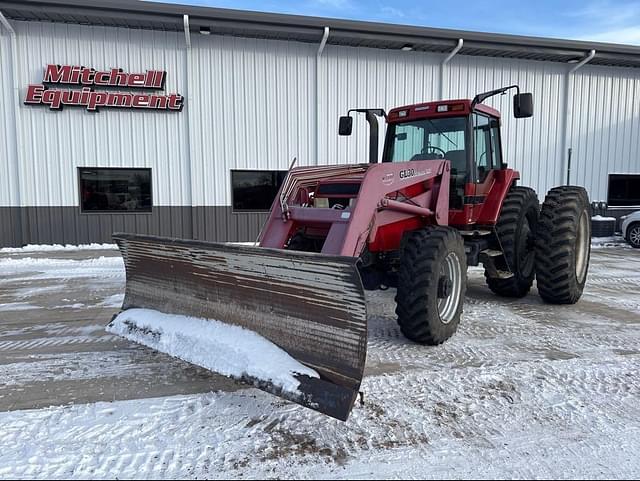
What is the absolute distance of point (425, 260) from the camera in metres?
3.88

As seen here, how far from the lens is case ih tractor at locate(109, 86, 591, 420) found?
111 inches

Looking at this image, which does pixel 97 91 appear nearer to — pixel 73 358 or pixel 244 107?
pixel 244 107

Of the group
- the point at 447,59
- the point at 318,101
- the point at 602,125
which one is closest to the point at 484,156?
the point at 318,101

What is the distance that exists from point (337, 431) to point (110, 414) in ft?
4.89

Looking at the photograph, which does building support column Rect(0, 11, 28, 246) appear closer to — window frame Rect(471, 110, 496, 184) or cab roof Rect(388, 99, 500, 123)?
cab roof Rect(388, 99, 500, 123)

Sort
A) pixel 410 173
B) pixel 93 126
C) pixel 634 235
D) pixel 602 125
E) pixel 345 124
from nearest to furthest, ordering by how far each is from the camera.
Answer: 1. pixel 410 173
2. pixel 345 124
3. pixel 93 126
4. pixel 634 235
5. pixel 602 125

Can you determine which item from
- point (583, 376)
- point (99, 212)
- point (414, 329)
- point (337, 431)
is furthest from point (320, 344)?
point (99, 212)

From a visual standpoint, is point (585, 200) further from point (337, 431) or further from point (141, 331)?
point (141, 331)

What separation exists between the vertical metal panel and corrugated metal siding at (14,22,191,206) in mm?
3781

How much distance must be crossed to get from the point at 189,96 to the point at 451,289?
9180 millimetres

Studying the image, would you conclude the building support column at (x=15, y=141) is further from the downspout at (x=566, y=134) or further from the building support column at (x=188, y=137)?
the downspout at (x=566, y=134)

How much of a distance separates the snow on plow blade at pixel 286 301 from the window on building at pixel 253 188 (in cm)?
787

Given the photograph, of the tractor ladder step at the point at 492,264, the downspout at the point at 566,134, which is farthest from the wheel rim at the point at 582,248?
the downspout at the point at 566,134

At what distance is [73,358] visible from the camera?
151 inches
